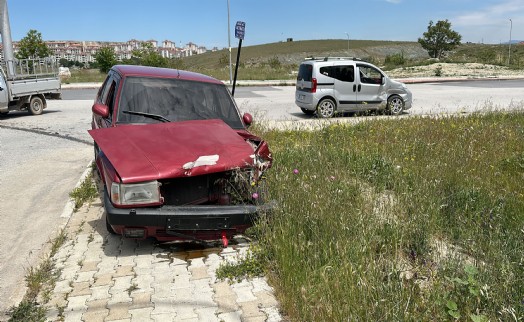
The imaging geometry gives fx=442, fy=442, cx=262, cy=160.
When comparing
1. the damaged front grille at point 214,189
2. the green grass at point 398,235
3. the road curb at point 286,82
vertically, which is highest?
the road curb at point 286,82

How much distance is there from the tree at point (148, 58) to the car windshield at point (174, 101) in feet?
106

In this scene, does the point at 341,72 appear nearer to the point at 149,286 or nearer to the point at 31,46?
the point at 149,286

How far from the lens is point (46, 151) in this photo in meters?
10.1

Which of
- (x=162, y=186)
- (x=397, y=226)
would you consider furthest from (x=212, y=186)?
(x=397, y=226)

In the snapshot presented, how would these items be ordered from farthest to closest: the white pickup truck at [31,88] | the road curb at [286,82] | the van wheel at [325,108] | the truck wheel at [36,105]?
the road curb at [286,82] → the truck wheel at [36,105] → the van wheel at [325,108] → the white pickup truck at [31,88]

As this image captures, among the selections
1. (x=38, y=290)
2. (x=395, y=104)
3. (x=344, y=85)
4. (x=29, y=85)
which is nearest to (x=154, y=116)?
(x=38, y=290)

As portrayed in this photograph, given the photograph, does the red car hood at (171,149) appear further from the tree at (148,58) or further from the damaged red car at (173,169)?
the tree at (148,58)

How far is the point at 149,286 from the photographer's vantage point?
12.8ft

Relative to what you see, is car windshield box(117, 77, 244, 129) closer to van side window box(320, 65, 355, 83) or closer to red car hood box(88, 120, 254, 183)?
red car hood box(88, 120, 254, 183)

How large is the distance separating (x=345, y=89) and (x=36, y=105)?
11.1 m

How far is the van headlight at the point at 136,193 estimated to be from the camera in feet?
13.3

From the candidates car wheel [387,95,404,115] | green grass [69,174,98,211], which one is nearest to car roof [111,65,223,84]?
green grass [69,174,98,211]

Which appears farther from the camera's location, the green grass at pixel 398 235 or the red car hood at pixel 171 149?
the red car hood at pixel 171 149

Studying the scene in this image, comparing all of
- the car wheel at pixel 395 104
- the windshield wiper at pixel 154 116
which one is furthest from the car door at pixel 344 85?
the windshield wiper at pixel 154 116
